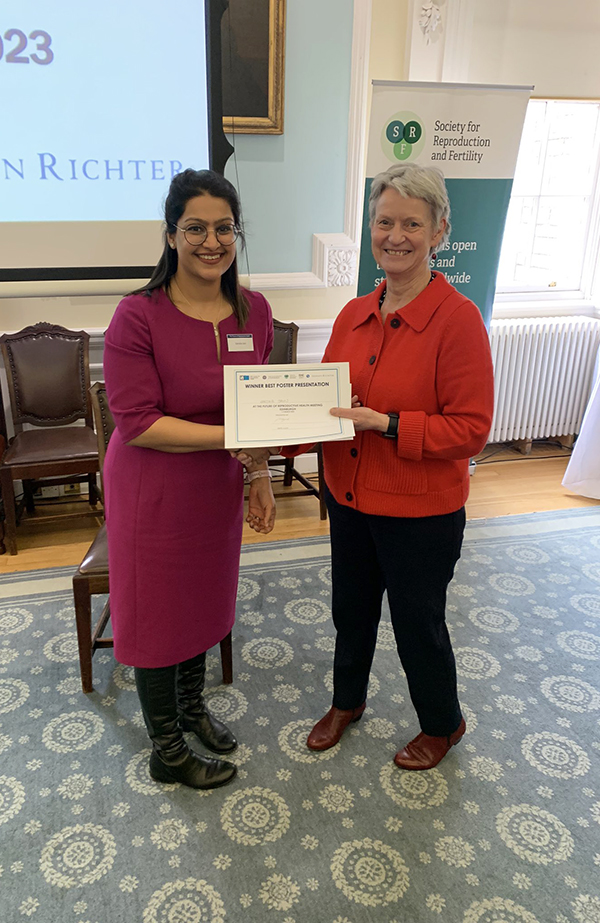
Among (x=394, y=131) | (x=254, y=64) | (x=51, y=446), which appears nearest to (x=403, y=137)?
(x=394, y=131)

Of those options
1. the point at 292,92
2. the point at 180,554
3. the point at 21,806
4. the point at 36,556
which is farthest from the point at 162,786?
the point at 292,92

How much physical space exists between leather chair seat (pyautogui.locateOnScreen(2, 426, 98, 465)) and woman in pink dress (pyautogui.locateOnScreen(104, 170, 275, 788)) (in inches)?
→ 61.4

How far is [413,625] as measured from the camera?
1.69 metres

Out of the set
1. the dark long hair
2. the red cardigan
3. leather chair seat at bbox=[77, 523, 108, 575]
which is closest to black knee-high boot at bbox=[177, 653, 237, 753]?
leather chair seat at bbox=[77, 523, 108, 575]

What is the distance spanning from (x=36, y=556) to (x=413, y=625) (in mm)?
2121

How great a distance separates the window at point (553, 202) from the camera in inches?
169

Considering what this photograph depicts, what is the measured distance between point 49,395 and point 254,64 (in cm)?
198

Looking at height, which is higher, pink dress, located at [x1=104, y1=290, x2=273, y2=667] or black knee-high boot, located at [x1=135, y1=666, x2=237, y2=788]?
pink dress, located at [x1=104, y1=290, x2=273, y2=667]

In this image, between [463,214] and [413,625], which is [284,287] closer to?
[463,214]

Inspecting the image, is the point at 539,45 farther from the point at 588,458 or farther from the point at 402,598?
the point at 402,598

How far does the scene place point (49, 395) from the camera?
3.32m

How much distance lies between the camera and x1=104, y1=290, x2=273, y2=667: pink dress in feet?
4.63

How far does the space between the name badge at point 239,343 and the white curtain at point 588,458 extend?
9.98 ft

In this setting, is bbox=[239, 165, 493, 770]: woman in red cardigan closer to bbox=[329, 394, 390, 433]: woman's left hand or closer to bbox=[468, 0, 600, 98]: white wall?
bbox=[329, 394, 390, 433]: woman's left hand
